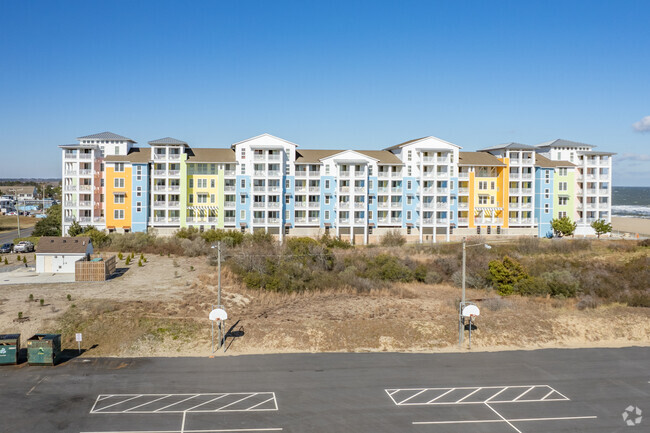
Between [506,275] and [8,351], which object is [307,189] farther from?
[8,351]

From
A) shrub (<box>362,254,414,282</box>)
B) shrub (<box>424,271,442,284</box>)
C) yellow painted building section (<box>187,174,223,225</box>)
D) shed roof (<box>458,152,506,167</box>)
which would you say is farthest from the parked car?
shed roof (<box>458,152,506,167</box>)

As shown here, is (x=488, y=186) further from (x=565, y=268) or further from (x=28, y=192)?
(x=28, y=192)

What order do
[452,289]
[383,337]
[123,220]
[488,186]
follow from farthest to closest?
[488,186] → [123,220] → [452,289] → [383,337]

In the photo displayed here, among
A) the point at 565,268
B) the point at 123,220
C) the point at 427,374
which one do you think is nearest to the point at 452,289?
the point at 565,268

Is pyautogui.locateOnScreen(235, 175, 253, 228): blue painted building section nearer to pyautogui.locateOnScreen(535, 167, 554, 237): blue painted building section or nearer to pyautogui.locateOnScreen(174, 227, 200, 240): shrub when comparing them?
pyautogui.locateOnScreen(174, 227, 200, 240): shrub

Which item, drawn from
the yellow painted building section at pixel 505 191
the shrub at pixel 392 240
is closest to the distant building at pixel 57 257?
the shrub at pixel 392 240

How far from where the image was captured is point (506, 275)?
42.2 metres

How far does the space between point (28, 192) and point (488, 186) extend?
16462 cm

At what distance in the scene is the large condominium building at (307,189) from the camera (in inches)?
2498

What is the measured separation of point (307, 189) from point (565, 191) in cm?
3569

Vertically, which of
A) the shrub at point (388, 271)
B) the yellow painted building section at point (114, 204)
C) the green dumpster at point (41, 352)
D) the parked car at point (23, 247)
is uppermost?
the yellow painted building section at point (114, 204)

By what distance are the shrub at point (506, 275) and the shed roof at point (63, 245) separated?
34.6 m

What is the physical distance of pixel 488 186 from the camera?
6950cm

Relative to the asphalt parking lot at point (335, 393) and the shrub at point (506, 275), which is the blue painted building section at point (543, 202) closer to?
the shrub at point (506, 275)
